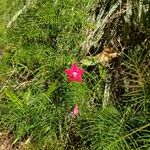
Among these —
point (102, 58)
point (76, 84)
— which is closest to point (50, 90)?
point (76, 84)

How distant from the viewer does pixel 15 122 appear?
2520mm

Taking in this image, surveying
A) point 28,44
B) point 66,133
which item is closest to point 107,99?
point 66,133

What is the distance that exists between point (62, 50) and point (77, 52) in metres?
0.09

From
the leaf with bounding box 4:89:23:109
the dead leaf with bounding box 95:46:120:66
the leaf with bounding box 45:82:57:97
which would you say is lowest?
the leaf with bounding box 4:89:23:109

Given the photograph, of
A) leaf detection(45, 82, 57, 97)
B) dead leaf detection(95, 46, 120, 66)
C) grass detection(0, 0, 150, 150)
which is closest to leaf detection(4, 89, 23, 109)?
grass detection(0, 0, 150, 150)

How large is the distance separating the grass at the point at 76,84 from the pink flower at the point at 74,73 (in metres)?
0.05

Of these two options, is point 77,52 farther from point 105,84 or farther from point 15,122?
point 15,122

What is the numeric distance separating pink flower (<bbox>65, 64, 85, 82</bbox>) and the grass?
51 mm

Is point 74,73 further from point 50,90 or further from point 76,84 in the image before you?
point 50,90

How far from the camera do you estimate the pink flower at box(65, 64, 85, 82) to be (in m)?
2.35

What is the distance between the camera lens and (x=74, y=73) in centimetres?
234

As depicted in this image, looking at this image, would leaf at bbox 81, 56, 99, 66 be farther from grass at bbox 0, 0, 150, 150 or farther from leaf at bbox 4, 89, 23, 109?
leaf at bbox 4, 89, 23, 109

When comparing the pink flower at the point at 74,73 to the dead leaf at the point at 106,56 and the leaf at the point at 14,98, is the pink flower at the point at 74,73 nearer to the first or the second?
the dead leaf at the point at 106,56

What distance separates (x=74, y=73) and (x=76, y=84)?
98 mm
